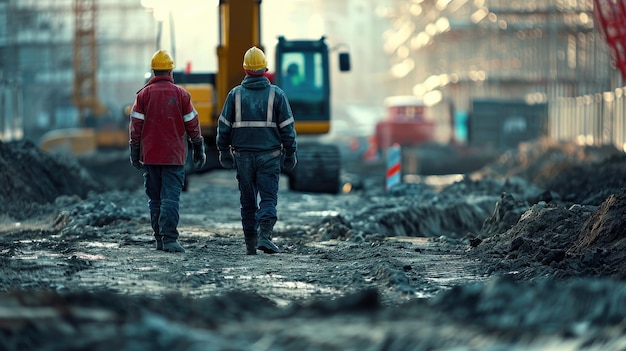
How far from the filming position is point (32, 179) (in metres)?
Result: 22.5

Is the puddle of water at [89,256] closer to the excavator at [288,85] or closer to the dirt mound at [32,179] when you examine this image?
the dirt mound at [32,179]

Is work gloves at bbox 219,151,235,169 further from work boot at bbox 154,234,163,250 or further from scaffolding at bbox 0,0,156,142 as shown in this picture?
scaffolding at bbox 0,0,156,142

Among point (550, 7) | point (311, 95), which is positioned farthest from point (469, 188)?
point (550, 7)

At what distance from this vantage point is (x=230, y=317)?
244 inches

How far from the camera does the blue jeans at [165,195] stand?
12.2 m

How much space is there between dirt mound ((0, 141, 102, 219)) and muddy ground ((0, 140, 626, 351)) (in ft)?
0.18

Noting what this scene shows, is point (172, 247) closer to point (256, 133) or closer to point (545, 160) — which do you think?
point (256, 133)

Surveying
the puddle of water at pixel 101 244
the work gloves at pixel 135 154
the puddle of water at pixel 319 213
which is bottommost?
the puddle of water at pixel 319 213

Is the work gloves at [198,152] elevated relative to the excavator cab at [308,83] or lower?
lower

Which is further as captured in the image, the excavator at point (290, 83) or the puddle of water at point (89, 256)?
the excavator at point (290, 83)

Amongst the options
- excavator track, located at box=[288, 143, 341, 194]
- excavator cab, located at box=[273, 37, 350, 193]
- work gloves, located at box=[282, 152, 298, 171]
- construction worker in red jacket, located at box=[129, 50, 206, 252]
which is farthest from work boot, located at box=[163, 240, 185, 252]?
excavator track, located at box=[288, 143, 341, 194]

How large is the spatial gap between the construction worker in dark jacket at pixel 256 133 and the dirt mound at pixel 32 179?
679 cm

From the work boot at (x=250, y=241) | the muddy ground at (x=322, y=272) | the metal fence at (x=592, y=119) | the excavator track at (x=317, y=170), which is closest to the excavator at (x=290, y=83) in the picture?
the excavator track at (x=317, y=170)

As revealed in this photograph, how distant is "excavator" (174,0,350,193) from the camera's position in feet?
70.4
